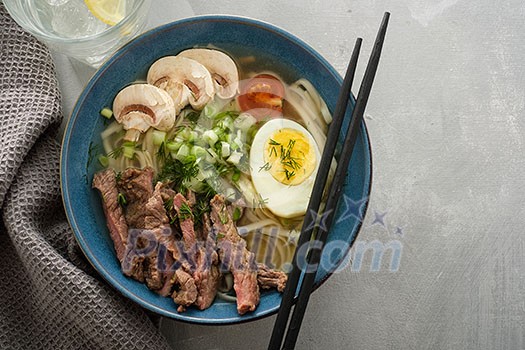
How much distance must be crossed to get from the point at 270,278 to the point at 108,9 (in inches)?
33.6

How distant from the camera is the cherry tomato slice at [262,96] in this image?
1.85 metres

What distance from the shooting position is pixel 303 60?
1.79 m

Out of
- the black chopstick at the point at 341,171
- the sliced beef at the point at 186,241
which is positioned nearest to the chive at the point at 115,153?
the sliced beef at the point at 186,241

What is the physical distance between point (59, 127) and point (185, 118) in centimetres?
37

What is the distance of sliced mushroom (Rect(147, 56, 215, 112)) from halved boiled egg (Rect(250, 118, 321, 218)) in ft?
0.63

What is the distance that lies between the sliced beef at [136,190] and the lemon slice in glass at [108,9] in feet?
1.37

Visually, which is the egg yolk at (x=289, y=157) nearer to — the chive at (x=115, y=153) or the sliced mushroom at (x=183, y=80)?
the sliced mushroom at (x=183, y=80)

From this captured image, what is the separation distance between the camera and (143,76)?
179cm

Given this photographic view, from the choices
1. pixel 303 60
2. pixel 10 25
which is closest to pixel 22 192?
pixel 10 25

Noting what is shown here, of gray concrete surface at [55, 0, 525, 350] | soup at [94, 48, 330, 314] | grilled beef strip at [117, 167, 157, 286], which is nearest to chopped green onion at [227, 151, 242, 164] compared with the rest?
soup at [94, 48, 330, 314]

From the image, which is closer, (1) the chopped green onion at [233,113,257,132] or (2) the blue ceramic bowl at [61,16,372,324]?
(2) the blue ceramic bowl at [61,16,372,324]

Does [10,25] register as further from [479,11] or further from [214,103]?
[479,11]

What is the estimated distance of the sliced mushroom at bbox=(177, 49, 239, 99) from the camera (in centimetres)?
179

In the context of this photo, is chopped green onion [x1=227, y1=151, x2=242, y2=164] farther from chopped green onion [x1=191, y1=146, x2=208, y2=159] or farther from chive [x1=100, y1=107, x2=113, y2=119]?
chive [x1=100, y1=107, x2=113, y2=119]
